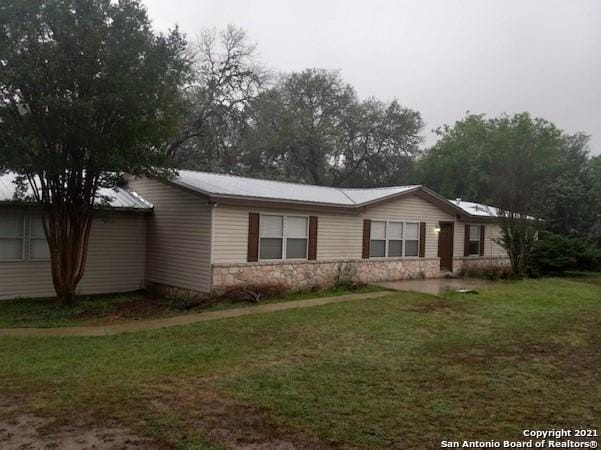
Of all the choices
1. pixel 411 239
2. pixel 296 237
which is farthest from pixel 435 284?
pixel 296 237

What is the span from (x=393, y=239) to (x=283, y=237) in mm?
4760

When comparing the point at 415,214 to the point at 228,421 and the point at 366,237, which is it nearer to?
the point at 366,237

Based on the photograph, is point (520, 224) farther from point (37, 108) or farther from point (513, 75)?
point (513, 75)

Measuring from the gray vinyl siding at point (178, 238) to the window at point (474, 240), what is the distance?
11.9m

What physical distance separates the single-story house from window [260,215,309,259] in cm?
3

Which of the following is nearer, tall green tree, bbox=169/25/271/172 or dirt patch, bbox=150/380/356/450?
dirt patch, bbox=150/380/356/450

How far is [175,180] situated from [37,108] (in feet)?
11.8

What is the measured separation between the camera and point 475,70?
32.6 metres

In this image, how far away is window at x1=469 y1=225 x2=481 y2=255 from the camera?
1989 centimetres

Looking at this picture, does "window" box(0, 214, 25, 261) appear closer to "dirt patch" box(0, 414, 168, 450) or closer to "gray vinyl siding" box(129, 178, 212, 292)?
"gray vinyl siding" box(129, 178, 212, 292)

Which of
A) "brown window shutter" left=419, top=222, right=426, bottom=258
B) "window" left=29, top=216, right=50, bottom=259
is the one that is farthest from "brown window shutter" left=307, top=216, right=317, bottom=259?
"window" left=29, top=216, right=50, bottom=259

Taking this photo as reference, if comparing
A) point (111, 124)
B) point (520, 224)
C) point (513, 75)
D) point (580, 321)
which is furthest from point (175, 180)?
point (513, 75)

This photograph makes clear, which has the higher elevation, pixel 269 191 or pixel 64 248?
pixel 269 191

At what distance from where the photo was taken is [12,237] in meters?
12.0
